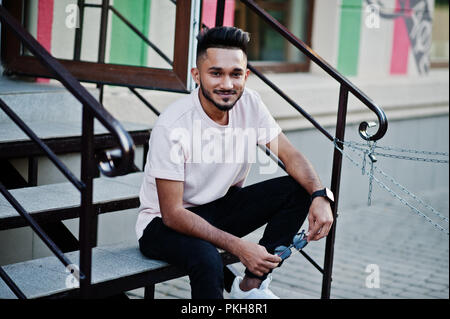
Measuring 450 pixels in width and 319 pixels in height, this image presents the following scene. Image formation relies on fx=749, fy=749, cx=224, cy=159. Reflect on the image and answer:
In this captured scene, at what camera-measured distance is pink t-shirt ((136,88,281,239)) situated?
10.5 feet

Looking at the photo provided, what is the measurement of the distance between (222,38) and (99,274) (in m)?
1.17

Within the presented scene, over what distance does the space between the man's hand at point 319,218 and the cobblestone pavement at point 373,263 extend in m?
1.28

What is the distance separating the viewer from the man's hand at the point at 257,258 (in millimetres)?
3188

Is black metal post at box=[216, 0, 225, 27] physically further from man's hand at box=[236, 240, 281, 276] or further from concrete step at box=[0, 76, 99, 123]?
man's hand at box=[236, 240, 281, 276]

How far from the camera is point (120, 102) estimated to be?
5.30 metres

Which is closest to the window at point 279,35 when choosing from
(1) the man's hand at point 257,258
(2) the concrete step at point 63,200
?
(2) the concrete step at point 63,200

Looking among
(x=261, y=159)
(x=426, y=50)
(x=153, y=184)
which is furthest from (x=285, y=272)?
(x=426, y=50)

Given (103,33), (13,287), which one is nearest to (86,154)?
(13,287)

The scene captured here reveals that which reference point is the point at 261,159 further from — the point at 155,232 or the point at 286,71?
the point at 155,232

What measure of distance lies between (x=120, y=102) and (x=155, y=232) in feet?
7.09

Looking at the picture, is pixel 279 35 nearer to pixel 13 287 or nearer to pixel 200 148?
pixel 200 148

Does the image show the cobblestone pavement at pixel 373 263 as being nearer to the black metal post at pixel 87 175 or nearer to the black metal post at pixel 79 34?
the black metal post at pixel 79 34

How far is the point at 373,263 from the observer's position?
5.95 meters
